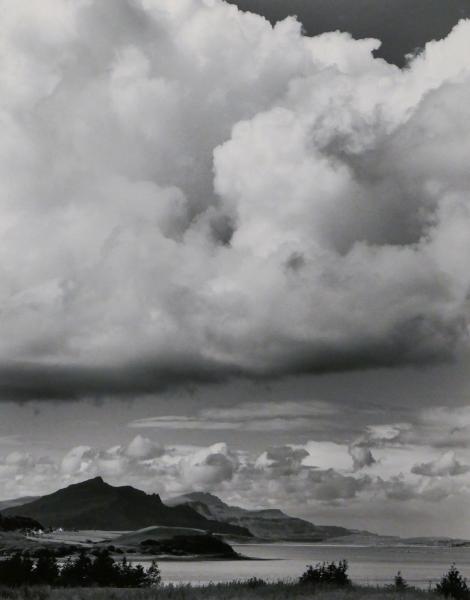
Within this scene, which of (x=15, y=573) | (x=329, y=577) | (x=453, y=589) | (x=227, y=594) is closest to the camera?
(x=227, y=594)

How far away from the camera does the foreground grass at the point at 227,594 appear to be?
49156 mm

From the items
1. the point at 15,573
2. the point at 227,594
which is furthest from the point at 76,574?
the point at 227,594

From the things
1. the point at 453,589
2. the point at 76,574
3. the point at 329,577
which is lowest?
the point at 76,574

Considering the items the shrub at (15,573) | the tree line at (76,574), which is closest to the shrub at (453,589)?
the tree line at (76,574)

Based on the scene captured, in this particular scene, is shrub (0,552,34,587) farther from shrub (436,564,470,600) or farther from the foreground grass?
shrub (436,564,470,600)

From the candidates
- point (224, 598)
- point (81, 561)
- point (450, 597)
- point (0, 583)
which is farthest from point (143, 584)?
point (450, 597)

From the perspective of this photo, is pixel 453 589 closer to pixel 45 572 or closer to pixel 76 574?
pixel 76 574

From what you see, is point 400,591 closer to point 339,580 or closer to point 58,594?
point 339,580

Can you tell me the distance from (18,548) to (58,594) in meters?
161

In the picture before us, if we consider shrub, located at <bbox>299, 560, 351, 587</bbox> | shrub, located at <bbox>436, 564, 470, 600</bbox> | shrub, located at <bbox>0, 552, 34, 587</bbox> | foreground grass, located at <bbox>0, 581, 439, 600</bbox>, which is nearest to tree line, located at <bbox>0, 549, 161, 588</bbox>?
shrub, located at <bbox>0, 552, 34, 587</bbox>

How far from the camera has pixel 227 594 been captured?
167 feet

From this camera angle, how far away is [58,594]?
5047 centimetres

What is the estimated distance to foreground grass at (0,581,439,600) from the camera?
49156mm

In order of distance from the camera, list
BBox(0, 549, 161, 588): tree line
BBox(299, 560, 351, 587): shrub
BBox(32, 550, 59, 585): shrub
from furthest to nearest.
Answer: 1. BBox(32, 550, 59, 585): shrub
2. BBox(0, 549, 161, 588): tree line
3. BBox(299, 560, 351, 587): shrub
